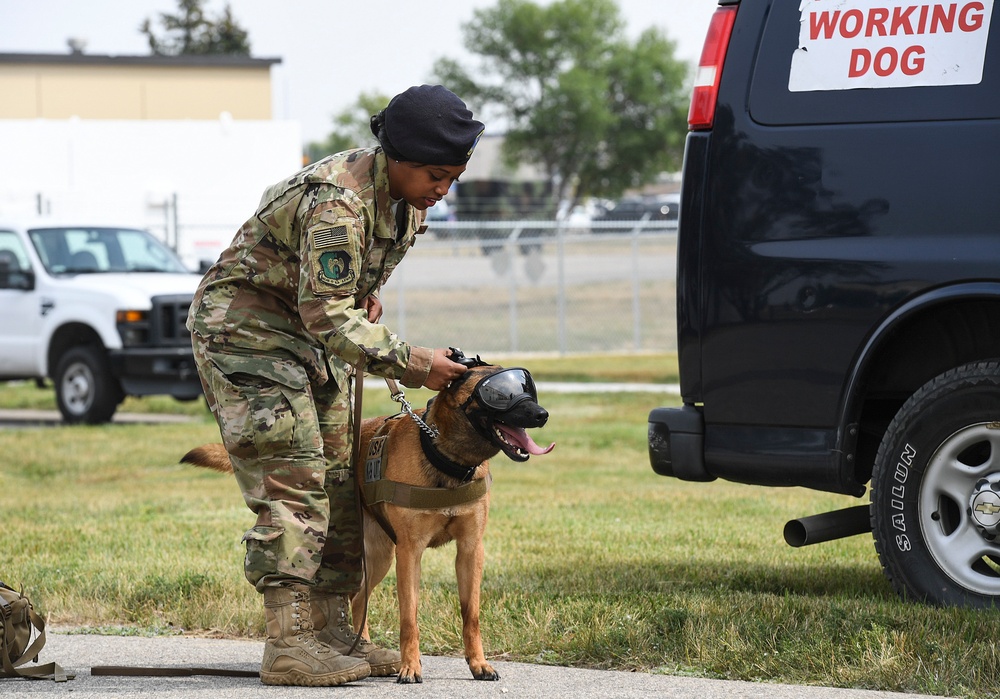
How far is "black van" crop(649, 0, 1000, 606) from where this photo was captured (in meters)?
4.32

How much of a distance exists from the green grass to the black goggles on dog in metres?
0.98

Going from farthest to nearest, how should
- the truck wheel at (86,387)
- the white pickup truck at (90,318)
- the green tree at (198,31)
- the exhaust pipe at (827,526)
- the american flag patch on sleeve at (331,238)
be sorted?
the green tree at (198,31) < the truck wheel at (86,387) < the white pickup truck at (90,318) < the exhaust pipe at (827,526) < the american flag patch on sleeve at (331,238)

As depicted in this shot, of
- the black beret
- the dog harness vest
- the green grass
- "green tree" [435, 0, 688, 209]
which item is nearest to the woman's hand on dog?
the dog harness vest

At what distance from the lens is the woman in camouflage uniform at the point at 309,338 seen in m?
3.83

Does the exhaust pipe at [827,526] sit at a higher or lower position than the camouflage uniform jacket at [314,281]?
lower

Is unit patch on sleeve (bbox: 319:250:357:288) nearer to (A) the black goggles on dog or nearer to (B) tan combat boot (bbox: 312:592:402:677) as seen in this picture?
(A) the black goggles on dog

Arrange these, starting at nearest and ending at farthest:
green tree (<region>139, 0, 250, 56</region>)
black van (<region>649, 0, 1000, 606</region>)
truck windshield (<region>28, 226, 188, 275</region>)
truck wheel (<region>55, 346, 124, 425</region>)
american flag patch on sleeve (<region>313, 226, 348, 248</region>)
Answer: american flag patch on sleeve (<region>313, 226, 348, 248</region>) → black van (<region>649, 0, 1000, 606</region>) → truck wheel (<region>55, 346, 124, 425</region>) → truck windshield (<region>28, 226, 188, 275</region>) → green tree (<region>139, 0, 250, 56</region>)

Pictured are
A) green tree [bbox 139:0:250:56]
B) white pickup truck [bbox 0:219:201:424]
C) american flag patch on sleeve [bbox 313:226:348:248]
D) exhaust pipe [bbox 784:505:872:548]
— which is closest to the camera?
american flag patch on sleeve [bbox 313:226:348:248]

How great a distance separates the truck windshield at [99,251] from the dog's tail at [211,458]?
381 inches

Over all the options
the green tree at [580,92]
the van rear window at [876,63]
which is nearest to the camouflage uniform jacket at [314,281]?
the van rear window at [876,63]

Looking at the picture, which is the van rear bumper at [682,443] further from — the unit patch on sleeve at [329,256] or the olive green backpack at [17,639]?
the olive green backpack at [17,639]

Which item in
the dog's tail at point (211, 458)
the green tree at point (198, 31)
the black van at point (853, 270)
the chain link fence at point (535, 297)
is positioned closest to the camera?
the black van at point (853, 270)

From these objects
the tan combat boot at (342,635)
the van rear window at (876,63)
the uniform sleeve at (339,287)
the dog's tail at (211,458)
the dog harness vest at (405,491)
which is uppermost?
the van rear window at (876,63)

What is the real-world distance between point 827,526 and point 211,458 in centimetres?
219
